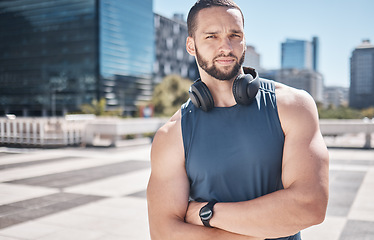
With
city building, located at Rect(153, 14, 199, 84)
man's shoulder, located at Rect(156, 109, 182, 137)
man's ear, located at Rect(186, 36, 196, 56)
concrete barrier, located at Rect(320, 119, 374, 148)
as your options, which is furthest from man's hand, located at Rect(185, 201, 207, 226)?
city building, located at Rect(153, 14, 199, 84)

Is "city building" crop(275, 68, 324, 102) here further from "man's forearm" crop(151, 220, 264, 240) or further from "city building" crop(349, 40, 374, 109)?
"man's forearm" crop(151, 220, 264, 240)

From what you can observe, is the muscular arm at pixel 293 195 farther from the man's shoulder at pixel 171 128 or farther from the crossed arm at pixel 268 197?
the man's shoulder at pixel 171 128

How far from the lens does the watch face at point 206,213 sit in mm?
1406

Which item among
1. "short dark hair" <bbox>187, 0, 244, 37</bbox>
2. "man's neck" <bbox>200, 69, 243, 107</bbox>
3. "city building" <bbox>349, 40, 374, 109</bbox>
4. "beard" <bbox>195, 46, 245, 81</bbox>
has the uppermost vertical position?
"city building" <bbox>349, 40, 374, 109</bbox>

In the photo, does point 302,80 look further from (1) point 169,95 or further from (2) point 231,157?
(2) point 231,157

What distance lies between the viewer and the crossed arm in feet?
4.38

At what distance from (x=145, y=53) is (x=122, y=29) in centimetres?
1006

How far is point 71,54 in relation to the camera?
8088cm

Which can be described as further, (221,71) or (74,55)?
(74,55)

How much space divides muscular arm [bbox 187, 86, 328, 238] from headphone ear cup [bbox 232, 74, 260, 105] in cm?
13

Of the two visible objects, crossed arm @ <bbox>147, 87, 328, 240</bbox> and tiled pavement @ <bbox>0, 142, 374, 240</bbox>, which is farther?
tiled pavement @ <bbox>0, 142, 374, 240</bbox>

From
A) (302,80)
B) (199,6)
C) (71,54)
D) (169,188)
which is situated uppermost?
(71,54)

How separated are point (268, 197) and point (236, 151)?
0.20 meters

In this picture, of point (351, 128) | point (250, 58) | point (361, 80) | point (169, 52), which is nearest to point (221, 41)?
point (250, 58)
